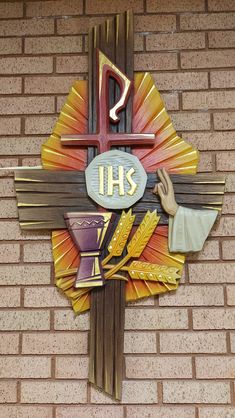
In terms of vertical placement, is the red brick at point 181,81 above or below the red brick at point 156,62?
below

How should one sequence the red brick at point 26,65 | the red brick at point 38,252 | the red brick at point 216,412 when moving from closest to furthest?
the red brick at point 216,412
the red brick at point 38,252
the red brick at point 26,65

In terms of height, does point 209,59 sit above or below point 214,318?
above

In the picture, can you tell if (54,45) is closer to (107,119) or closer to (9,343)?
(107,119)

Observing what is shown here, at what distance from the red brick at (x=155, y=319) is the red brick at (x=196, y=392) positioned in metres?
0.18

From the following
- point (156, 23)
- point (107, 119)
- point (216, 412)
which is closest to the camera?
point (216, 412)

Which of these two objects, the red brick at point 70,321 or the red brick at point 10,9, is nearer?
the red brick at point 70,321

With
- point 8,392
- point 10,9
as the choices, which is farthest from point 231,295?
point 10,9

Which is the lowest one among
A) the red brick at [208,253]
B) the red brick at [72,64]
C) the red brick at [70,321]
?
the red brick at [70,321]

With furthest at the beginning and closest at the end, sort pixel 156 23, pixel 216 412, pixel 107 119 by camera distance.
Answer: pixel 156 23
pixel 107 119
pixel 216 412

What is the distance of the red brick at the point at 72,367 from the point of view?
1.72 m

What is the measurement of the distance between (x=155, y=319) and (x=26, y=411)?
0.51 metres

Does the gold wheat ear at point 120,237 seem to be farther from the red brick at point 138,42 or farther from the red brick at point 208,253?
the red brick at point 138,42

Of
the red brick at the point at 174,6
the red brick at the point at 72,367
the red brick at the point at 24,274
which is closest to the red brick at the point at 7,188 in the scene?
the red brick at the point at 24,274

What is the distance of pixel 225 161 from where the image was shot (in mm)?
1805
